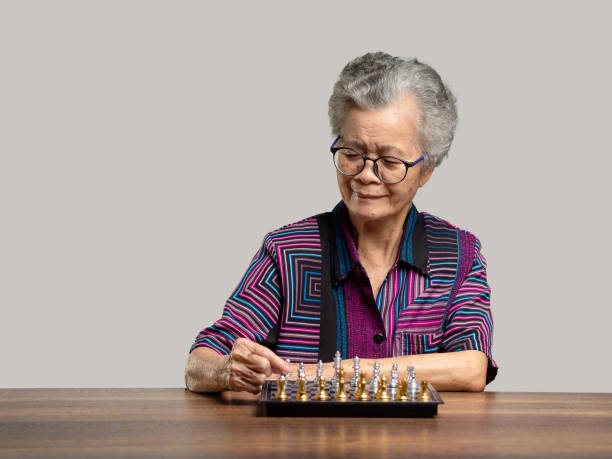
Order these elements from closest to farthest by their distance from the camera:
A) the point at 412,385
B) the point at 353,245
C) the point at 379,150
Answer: the point at 412,385, the point at 379,150, the point at 353,245

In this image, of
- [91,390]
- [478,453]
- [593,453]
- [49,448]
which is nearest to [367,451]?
A: [478,453]

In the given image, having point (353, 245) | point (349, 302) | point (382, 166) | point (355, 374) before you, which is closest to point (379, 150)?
point (382, 166)

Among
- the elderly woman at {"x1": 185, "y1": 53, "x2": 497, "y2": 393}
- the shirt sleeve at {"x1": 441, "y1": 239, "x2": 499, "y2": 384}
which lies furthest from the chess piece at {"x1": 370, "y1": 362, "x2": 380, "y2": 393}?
the shirt sleeve at {"x1": 441, "y1": 239, "x2": 499, "y2": 384}

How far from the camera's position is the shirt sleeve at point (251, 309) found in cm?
354

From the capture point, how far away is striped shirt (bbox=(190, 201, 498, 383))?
12.1 feet

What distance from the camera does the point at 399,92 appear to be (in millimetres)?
3568

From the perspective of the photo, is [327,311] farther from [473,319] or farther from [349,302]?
[473,319]

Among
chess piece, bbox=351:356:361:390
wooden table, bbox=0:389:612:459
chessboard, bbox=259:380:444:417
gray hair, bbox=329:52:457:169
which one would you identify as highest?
gray hair, bbox=329:52:457:169

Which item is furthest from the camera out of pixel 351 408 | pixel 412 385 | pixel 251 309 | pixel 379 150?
pixel 251 309

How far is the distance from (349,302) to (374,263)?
0.19m

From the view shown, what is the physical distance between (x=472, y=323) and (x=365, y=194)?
0.61m

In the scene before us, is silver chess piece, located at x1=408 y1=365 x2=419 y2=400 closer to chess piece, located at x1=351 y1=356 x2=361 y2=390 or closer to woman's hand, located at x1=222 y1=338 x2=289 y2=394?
chess piece, located at x1=351 y1=356 x2=361 y2=390

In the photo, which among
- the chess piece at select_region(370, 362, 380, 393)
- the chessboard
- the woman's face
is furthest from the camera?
the woman's face

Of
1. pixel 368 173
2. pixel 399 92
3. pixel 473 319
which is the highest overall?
pixel 399 92
